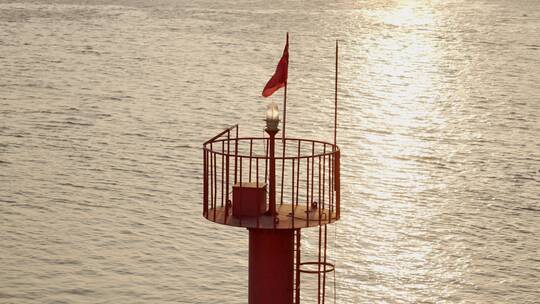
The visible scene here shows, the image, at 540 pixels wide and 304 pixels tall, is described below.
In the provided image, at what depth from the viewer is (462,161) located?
5000cm

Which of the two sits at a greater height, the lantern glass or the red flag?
the red flag

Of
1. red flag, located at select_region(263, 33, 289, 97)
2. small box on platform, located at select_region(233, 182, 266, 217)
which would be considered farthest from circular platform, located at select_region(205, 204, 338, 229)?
red flag, located at select_region(263, 33, 289, 97)

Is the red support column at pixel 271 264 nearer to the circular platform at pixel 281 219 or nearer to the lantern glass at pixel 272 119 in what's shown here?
the circular platform at pixel 281 219

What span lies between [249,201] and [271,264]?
2.90 ft

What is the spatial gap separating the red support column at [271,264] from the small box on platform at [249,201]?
28 cm

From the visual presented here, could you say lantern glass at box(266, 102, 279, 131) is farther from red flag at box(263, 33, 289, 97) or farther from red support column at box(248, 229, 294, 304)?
red support column at box(248, 229, 294, 304)

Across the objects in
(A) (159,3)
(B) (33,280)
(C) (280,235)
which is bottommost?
(B) (33,280)

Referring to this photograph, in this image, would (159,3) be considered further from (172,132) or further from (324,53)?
(172,132)

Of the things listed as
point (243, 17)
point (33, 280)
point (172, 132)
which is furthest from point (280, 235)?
point (243, 17)

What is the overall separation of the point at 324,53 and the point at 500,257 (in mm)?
47705

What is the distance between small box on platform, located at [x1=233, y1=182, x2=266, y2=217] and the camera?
16.0 meters

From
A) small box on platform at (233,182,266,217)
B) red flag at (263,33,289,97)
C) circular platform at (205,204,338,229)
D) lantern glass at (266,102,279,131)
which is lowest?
circular platform at (205,204,338,229)

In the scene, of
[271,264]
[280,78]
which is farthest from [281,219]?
[280,78]

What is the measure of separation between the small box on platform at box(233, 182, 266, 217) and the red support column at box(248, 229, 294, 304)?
278mm
